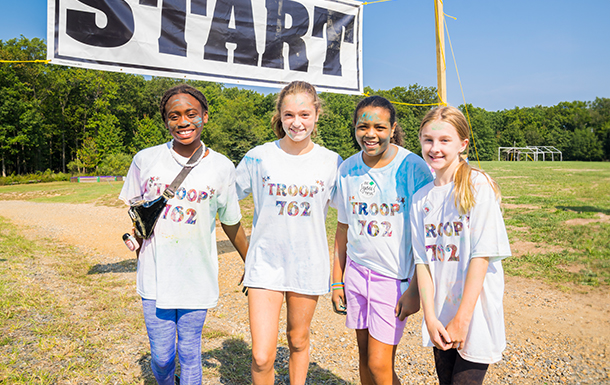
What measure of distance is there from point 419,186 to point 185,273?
1.55 m

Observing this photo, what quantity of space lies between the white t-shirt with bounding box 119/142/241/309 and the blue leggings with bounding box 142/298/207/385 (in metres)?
0.09

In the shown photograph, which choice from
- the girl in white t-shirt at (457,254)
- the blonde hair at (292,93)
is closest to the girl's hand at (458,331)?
the girl in white t-shirt at (457,254)

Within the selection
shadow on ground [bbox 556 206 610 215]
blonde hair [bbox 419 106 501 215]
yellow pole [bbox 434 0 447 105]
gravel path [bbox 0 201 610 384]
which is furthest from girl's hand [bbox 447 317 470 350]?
shadow on ground [bbox 556 206 610 215]

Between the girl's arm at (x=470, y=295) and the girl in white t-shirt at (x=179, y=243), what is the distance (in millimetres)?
1471

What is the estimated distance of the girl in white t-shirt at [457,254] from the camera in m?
1.91

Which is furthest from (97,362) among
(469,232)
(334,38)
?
(334,38)

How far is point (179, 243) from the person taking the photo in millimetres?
2375

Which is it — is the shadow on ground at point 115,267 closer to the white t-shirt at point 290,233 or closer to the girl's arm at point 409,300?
the white t-shirt at point 290,233

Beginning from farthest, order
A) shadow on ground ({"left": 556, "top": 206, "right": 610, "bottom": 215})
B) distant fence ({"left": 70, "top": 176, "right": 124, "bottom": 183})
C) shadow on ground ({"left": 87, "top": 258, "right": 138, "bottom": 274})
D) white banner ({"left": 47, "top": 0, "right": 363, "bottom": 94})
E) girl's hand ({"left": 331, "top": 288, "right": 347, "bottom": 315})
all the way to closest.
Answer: distant fence ({"left": 70, "top": 176, "right": 124, "bottom": 183}) → shadow on ground ({"left": 556, "top": 206, "right": 610, "bottom": 215}) → shadow on ground ({"left": 87, "top": 258, "right": 138, "bottom": 274}) → white banner ({"left": 47, "top": 0, "right": 363, "bottom": 94}) → girl's hand ({"left": 331, "top": 288, "right": 347, "bottom": 315})

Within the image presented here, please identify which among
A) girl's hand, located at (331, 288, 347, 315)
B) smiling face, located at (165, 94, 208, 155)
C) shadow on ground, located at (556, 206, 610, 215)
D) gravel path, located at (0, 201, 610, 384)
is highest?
smiling face, located at (165, 94, 208, 155)

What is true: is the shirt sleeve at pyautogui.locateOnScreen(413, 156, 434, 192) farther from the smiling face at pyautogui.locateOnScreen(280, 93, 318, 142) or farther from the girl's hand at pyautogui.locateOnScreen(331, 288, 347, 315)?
the girl's hand at pyautogui.locateOnScreen(331, 288, 347, 315)

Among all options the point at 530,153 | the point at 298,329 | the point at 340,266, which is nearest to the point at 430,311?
the point at 340,266

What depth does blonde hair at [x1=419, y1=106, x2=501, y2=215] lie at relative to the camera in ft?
6.45

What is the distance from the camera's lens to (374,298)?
2.34 metres
